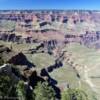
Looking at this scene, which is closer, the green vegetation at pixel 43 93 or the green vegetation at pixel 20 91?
the green vegetation at pixel 20 91

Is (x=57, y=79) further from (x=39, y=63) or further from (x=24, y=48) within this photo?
(x=24, y=48)

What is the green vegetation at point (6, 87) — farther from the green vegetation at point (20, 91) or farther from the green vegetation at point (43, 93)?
the green vegetation at point (43, 93)

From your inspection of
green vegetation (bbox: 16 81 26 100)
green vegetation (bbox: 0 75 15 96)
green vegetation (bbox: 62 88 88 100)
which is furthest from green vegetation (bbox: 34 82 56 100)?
green vegetation (bbox: 0 75 15 96)

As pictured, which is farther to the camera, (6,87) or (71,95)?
(71,95)

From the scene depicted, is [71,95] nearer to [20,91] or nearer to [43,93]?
[43,93]

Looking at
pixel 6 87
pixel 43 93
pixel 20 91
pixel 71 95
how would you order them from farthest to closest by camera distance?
pixel 71 95 → pixel 43 93 → pixel 20 91 → pixel 6 87

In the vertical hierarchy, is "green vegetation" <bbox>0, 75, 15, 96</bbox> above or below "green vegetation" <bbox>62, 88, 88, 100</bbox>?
above

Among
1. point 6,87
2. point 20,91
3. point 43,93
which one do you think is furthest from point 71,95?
point 6,87

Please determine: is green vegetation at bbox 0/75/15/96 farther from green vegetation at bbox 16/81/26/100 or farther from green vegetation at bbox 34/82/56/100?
green vegetation at bbox 34/82/56/100

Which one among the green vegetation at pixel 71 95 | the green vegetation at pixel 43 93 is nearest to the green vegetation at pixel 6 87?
the green vegetation at pixel 43 93

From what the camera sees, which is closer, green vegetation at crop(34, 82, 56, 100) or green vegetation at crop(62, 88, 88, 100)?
green vegetation at crop(34, 82, 56, 100)

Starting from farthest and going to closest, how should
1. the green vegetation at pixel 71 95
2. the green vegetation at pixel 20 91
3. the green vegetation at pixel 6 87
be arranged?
the green vegetation at pixel 71 95
the green vegetation at pixel 20 91
the green vegetation at pixel 6 87
